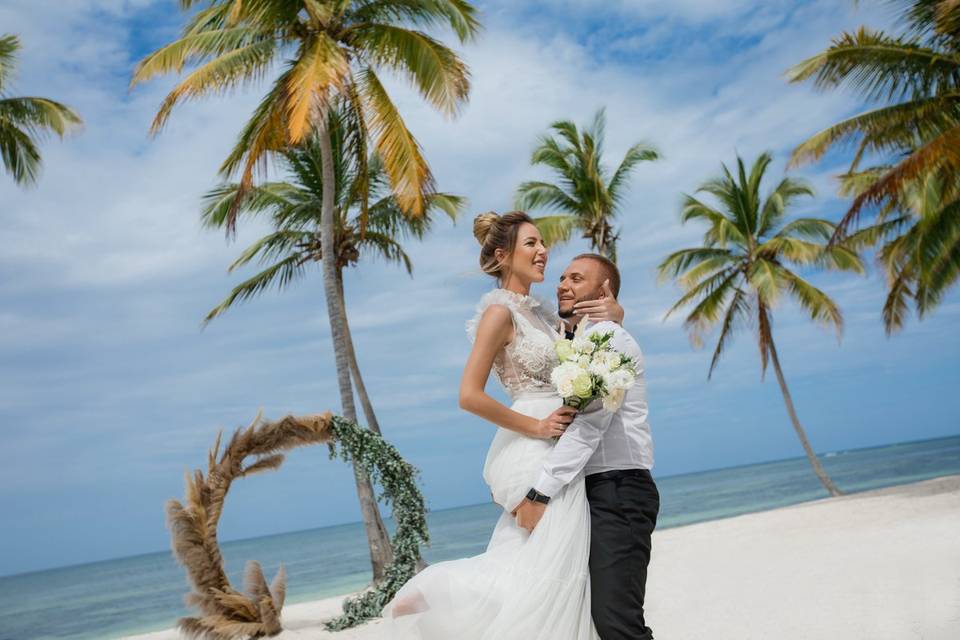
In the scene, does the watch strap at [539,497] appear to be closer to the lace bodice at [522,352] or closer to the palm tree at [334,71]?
the lace bodice at [522,352]

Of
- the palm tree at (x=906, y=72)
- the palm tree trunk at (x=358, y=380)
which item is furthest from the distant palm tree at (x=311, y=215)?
the palm tree at (x=906, y=72)

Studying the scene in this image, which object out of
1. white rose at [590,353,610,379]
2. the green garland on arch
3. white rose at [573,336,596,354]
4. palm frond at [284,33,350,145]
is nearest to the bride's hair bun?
white rose at [573,336,596,354]

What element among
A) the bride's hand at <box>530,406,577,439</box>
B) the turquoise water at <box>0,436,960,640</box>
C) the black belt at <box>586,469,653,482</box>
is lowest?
the turquoise water at <box>0,436,960,640</box>

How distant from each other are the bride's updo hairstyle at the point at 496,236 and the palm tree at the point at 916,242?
14.1 metres

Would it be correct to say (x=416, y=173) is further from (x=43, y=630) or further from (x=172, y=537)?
(x=43, y=630)

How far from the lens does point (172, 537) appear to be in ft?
33.7

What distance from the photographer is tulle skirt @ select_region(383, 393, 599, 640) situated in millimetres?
3320

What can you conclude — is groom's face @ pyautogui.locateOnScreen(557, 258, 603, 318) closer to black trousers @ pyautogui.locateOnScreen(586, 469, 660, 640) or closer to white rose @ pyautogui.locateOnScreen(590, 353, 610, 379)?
white rose @ pyautogui.locateOnScreen(590, 353, 610, 379)

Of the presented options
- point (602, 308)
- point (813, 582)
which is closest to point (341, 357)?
point (813, 582)

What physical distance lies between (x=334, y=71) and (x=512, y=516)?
11.2 meters

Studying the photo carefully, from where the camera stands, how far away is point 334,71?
44.8ft

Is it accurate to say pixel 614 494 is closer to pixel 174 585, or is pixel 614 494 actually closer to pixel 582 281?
pixel 582 281

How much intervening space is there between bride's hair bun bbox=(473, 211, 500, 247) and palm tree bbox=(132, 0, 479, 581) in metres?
9.46

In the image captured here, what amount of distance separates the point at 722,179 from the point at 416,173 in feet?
51.8
